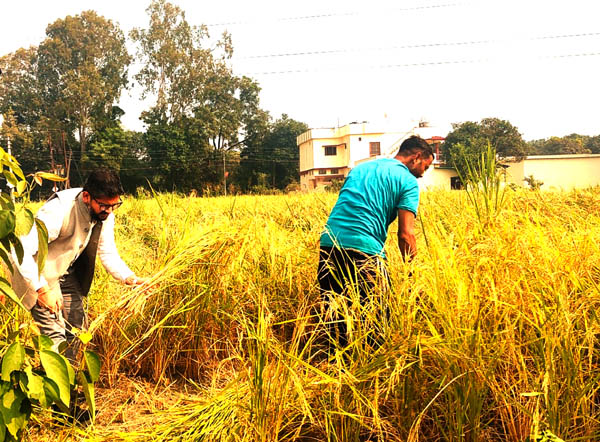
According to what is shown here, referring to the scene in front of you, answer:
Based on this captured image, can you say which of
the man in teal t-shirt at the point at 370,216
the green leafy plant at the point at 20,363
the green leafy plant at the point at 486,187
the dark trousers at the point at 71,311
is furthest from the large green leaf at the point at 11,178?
the green leafy plant at the point at 486,187

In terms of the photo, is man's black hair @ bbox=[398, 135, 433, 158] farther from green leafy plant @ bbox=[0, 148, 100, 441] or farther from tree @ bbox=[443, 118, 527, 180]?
tree @ bbox=[443, 118, 527, 180]

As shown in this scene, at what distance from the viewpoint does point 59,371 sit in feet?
5.20

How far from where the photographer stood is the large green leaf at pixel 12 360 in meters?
1.52

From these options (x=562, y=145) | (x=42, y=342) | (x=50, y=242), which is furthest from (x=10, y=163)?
(x=562, y=145)

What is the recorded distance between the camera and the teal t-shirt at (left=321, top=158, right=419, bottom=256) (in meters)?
3.24

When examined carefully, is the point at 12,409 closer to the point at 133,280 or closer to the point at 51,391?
the point at 51,391

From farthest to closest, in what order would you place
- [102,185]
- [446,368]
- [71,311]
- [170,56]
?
1. [170,56]
2. [71,311]
3. [102,185]
4. [446,368]

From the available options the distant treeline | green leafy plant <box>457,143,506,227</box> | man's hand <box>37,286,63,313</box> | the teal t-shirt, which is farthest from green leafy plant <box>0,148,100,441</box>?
the distant treeline

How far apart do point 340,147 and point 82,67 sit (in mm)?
21688

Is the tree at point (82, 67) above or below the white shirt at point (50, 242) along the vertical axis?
above

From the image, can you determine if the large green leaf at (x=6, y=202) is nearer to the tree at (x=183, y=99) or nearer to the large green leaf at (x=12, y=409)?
the large green leaf at (x=12, y=409)

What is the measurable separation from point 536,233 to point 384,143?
4392 cm

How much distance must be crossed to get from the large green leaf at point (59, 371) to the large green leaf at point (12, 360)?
5cm

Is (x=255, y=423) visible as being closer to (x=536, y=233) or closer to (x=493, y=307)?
(x=493, y=307)
